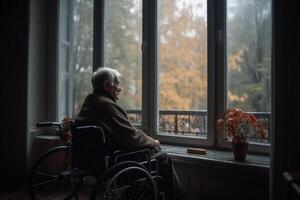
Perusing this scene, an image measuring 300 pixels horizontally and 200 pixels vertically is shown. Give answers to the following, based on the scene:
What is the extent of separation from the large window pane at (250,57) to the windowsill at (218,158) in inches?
9.3

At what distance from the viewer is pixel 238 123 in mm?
2301

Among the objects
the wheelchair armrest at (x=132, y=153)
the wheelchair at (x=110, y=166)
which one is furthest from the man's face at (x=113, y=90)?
the wheelchair armrest at (x=132, y=153)

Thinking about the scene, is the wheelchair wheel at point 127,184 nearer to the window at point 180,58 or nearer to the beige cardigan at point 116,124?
the beige cardigan at point 116,124

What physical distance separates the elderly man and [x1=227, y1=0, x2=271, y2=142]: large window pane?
763 millimetres

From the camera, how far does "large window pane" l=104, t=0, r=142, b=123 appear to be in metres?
3.16

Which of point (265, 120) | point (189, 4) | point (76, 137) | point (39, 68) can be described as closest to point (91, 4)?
point (39, 68)

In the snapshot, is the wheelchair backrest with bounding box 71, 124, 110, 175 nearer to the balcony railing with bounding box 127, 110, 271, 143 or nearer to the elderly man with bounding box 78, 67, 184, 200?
the elderly man with bounding box 78, 67, 184, 200

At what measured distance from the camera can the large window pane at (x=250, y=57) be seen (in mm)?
2381

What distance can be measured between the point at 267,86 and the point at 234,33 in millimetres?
527

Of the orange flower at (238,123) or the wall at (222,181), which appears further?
the orange flower at (238,123)
